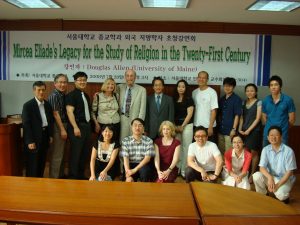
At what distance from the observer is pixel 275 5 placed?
12.2 feet

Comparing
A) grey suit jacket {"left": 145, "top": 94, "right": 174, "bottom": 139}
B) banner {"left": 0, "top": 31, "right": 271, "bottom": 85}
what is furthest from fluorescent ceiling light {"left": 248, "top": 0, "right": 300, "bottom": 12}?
grey suit jacket {"left": 145, "top": 94, "right": 174, "bottom": 139}

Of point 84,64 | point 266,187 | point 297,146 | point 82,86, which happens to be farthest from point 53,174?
point 297,146

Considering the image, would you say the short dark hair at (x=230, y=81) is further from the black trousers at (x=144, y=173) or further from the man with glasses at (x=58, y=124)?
the man with glasses at (x=58, y=124)

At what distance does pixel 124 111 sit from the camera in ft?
13.7

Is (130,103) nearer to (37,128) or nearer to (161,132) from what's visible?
(161,132)

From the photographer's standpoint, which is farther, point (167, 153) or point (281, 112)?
point (281, 112)

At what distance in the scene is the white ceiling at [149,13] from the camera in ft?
12.5

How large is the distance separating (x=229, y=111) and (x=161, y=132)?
1.23 m

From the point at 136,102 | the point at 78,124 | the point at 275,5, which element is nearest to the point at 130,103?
the point at 136,102

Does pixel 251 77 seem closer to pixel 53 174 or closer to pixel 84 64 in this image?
pixel 84 64

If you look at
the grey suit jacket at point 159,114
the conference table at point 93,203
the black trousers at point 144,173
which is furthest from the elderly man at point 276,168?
the conference table at point 93,203

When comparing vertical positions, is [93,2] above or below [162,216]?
above

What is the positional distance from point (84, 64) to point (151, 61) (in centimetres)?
100

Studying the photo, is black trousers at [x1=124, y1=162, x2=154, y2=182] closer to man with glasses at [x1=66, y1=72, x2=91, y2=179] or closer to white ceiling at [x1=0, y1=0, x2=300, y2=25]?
man with glasses at [x1=66, y1=72, x2=91, y2=179]
